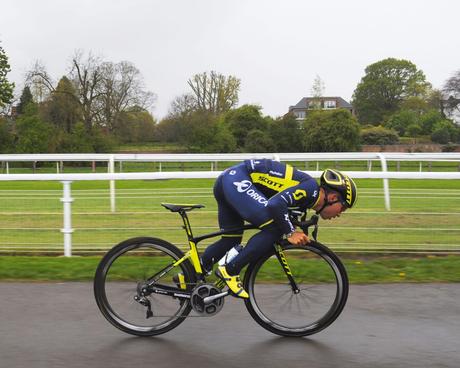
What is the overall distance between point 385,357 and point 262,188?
1491 mm

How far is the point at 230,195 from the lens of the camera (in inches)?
167

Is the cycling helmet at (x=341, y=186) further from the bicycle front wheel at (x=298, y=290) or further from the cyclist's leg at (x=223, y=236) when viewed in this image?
the cyclist's leg at (x=223, y=236)

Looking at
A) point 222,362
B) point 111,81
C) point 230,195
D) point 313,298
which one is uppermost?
point 111,81

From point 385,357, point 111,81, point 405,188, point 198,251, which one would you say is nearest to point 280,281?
point 198,251

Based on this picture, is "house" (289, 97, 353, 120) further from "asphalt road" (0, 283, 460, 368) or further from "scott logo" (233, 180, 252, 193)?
"scott logo" (233, 180, 252, 193)

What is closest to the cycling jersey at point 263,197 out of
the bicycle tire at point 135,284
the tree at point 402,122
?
the bicycle tire at point 135,284

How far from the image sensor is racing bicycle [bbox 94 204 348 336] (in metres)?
4.27

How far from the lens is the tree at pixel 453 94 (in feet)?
243

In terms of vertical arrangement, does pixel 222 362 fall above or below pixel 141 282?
below

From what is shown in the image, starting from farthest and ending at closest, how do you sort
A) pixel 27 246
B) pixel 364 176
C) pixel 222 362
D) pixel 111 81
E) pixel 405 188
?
pixel 111 81
pixel 405 188
pixel 27 246
pixel 364 176
pixel 222 362

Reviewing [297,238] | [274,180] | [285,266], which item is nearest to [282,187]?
[274,180]

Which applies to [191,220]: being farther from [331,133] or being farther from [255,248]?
[331,133]

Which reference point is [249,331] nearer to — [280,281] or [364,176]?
[280,281]

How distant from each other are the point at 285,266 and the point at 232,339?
2.28ft
